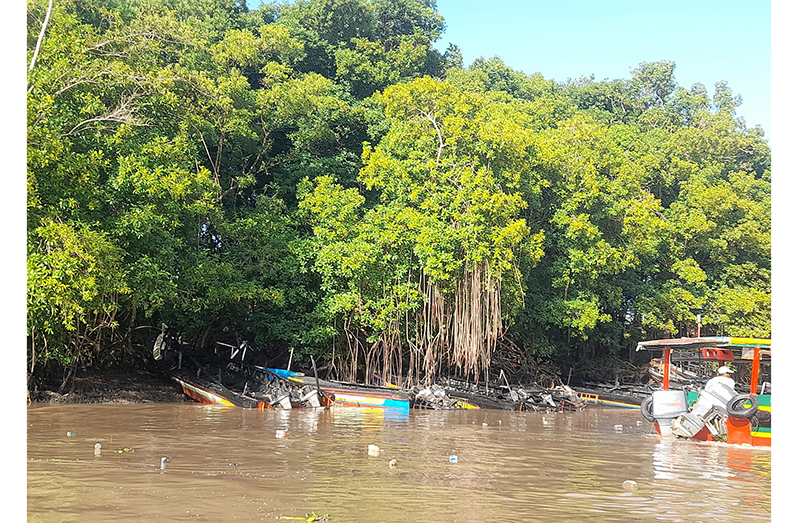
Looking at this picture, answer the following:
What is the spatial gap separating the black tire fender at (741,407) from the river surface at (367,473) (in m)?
0.53

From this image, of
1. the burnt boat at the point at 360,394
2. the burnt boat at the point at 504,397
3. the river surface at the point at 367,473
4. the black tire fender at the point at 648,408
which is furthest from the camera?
the burnt boat at the point at 504,397

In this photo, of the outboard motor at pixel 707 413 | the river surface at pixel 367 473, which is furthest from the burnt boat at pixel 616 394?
the outboard motor at pixel 707 413

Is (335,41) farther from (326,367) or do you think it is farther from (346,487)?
Answer: (346,487)

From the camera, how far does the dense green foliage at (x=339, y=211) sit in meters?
14.3

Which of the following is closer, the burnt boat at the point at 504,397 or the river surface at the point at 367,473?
the river surface at the point at 367,473

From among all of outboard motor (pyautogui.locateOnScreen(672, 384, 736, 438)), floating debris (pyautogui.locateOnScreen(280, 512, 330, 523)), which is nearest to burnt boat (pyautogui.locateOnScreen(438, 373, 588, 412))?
outboard motor (pyautogui.locateOnScreen(672, 384, 736, 438))

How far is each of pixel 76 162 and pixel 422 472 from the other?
29.2ft

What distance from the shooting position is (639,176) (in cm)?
2439

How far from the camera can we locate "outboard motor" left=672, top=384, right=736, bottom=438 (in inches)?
439

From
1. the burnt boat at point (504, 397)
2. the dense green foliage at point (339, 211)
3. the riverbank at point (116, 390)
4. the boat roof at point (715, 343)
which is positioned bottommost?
the burnt boat at point (504, 397)

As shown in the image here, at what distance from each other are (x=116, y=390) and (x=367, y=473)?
10656mm

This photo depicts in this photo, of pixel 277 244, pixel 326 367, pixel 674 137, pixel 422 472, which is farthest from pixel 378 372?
pixel 674 137

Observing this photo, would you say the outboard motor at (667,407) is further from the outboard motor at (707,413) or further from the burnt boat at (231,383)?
the burnt boat at (231,383)

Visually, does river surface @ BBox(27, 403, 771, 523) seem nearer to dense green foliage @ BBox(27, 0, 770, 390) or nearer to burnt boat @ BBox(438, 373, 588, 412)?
dense green foliage @ BBox(27, 0, 770, 390)
